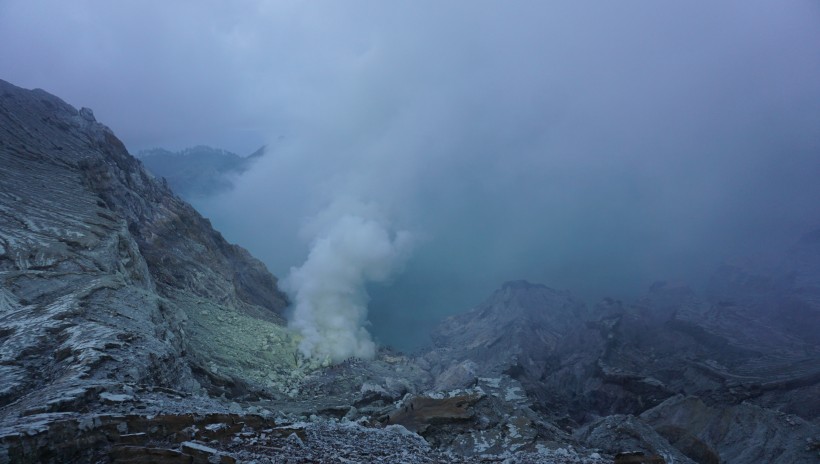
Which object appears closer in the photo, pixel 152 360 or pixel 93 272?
pixel 152 360

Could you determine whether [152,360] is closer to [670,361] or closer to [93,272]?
[93,272]

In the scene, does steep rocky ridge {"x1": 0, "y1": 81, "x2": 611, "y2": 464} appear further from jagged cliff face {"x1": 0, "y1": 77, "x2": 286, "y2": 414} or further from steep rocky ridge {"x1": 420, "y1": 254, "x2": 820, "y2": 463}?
steep rocky ridge {"x1": 420, "y1": 254, "x2": 820, "y2": 463}

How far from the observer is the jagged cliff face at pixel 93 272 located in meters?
20.0

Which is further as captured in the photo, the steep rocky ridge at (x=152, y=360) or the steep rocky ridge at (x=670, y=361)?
the steep rocky ridge at (x=670, y=361)

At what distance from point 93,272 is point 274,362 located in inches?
893

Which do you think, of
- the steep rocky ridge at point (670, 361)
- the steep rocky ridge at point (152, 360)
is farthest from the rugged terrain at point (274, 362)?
the steep rocky ridge at point (670, 361)

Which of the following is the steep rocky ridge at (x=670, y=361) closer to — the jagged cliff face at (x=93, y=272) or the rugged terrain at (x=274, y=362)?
the rugged terrain at (x=274, y=362)

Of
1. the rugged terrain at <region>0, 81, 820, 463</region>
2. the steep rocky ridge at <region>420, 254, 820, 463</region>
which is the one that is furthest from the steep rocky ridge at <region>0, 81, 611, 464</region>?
the steep rocky ridge at <region>420, 254, 820, 463</region>

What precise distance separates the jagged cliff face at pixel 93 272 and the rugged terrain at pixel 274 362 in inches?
7.3

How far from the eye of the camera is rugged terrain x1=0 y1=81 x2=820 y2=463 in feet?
50.5

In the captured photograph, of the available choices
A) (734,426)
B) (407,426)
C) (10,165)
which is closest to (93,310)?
(407,426)

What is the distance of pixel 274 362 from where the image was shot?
50.0 m

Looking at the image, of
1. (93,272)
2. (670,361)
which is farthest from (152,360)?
(670,361)

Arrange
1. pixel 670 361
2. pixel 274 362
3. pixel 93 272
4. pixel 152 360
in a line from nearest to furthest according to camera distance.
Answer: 1. pixel 152 360
2. pixel 93 272
3. pixel 274 362
4. pixel 670 361
